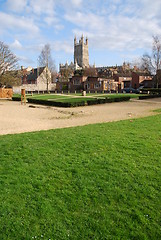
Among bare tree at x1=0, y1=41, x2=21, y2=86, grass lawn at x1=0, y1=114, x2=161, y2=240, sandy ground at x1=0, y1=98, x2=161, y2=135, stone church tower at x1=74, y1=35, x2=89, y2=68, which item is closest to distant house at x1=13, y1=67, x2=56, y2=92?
bare tree at x1=0, y1=41, x2=21, y2=86

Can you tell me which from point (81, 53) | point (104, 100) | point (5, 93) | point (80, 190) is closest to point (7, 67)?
point (5, 93)

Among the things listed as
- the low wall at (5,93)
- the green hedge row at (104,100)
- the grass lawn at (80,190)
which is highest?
the low wall at (5,93)

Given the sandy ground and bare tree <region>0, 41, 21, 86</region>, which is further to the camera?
bare tree <region>0, 41, 21, 86</region>

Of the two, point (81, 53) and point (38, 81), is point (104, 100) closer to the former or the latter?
point (38, 81)

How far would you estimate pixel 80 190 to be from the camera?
4.11 metres

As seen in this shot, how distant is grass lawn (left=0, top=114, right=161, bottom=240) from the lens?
127 inches

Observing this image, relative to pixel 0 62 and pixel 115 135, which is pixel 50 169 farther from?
pixel 0 62

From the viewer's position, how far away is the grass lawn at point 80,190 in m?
3.22

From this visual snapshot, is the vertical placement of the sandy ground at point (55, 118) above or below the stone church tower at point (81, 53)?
below

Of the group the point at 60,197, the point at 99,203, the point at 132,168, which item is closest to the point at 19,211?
the point at 60,197

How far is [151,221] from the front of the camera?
338 centimetres

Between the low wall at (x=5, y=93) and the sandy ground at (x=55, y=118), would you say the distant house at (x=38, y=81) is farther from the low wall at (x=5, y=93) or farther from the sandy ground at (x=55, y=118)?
the sandy ground at (x=55, y=118)

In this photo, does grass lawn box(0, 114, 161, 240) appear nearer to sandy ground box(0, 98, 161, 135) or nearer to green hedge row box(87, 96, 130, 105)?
sandy ground box(0, 98, 161, 135)

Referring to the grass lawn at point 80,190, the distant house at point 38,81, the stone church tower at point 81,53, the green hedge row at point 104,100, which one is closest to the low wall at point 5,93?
the distant house at point 38,81
